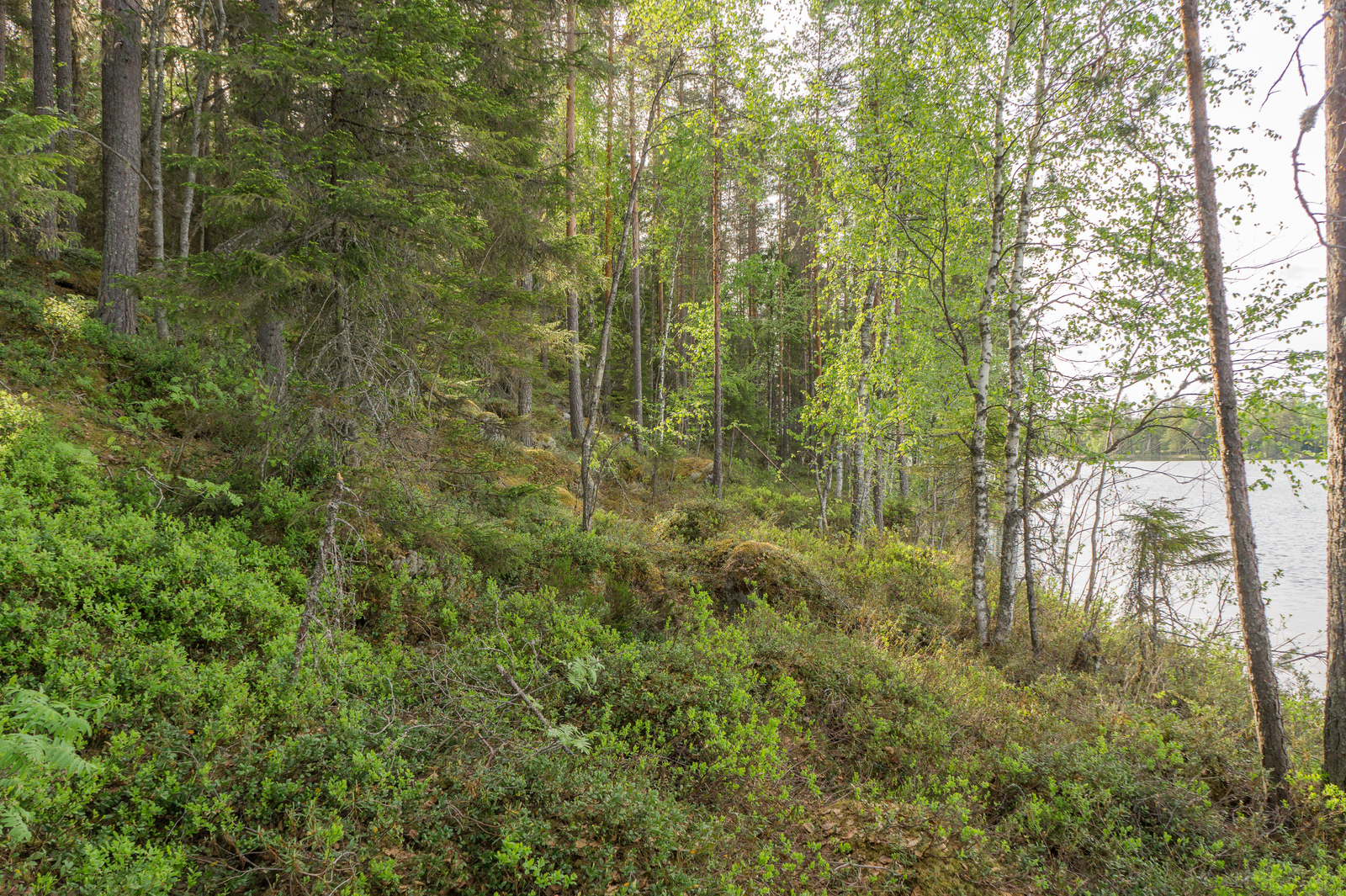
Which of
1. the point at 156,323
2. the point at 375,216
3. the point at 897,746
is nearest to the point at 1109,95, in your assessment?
the point at 897,746

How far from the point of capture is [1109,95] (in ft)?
24.6

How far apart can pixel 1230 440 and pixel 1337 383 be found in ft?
2.72

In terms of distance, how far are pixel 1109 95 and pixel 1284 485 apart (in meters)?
62.5

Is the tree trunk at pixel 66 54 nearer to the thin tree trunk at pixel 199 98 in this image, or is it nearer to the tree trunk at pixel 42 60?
the tree trunk at pixel 42 60

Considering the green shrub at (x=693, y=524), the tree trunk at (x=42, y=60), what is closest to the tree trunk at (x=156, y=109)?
the tree trunk at (x=42, y=60)

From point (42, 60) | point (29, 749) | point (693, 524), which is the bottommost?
point (693, 524)

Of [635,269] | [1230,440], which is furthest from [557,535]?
[635,269]

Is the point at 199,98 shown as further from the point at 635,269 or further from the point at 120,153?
the point at 635,269

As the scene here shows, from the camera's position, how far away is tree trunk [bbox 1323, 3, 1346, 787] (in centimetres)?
480

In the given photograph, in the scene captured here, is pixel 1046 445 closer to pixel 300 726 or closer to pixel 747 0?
pixel 747 0

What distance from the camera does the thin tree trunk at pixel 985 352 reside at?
7.95 m

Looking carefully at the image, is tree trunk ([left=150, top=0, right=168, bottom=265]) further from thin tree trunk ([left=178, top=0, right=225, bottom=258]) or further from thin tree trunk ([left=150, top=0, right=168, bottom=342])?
thin tree trunk ([left=178, top=0, right=225, bottom=258])

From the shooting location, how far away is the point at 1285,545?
859 inches

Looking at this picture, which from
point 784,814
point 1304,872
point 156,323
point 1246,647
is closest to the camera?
point 1304,872
